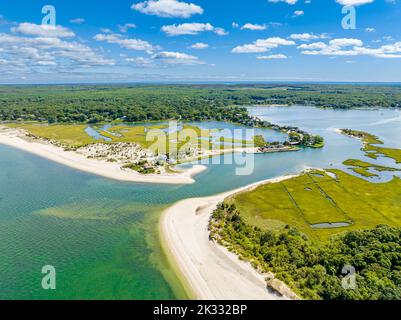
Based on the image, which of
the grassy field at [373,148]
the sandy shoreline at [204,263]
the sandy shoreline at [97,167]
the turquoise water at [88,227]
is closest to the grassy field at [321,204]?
the turquoise water at [88,227]

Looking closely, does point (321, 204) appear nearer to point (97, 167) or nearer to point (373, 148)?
point (97, 167)

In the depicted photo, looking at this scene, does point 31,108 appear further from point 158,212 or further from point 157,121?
point 158,212

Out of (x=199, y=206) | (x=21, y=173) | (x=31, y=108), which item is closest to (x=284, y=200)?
(x=199, y=206)

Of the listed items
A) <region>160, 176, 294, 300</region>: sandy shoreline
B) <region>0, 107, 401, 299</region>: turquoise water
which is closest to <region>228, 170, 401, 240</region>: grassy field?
<region>0, 107, 401, 299</region>: turquoise water

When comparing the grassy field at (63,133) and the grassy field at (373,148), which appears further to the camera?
the grassy field at (63,133)

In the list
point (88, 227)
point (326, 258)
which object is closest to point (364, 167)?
point (326, 258)

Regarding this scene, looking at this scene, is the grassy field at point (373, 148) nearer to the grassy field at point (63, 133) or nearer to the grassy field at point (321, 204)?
the grassy field at point (321, 204)
